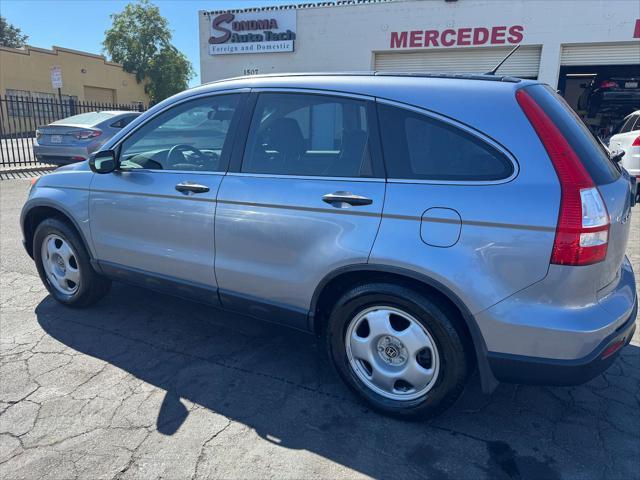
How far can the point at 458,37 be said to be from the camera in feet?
48.7

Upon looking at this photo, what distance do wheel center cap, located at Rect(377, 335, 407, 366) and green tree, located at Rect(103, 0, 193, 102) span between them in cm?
3847

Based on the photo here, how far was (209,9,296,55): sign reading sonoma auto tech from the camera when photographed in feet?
55.5

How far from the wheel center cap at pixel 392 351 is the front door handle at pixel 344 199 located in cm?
73

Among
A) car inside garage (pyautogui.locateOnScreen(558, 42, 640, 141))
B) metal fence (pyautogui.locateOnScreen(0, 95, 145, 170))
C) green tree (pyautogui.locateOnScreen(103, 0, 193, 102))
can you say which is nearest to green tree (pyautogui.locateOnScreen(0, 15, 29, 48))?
green tree (pyautogui.locateOnScreen(103, 0, 193, 102))

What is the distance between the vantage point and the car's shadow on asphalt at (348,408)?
2.37 meters

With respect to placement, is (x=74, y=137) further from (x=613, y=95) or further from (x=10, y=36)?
(x=10, y=36)

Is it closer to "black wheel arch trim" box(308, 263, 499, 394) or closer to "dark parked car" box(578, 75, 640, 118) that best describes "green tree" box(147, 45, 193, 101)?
"dark parked car" box(578, 75, 640, 118)

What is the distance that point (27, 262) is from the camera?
524 cm

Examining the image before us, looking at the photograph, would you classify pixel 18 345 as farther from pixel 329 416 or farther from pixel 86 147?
pixel 86 147

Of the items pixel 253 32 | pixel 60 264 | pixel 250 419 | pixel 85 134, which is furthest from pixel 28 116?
pixel 250 419

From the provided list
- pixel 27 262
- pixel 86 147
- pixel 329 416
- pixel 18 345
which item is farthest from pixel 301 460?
pixel 86 147

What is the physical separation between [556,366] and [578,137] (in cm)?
111

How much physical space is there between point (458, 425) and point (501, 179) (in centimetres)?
136

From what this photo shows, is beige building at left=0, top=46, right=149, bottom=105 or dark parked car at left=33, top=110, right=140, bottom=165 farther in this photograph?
beige building at left=0, top=46, right=149, bottom=105
